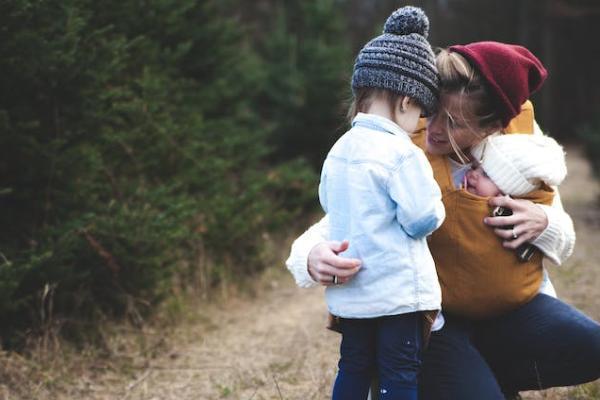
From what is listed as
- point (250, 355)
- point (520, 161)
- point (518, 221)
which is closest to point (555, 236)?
point (518, 221)

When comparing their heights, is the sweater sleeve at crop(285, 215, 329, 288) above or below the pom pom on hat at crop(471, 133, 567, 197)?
below

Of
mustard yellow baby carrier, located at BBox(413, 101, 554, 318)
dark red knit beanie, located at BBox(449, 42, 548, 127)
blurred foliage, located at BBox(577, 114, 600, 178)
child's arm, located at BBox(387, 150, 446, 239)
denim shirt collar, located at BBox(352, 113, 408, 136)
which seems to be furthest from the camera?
blurred foliage, located at BBox(577, 114, 600, 178)

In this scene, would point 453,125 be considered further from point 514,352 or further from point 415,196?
point 514,352

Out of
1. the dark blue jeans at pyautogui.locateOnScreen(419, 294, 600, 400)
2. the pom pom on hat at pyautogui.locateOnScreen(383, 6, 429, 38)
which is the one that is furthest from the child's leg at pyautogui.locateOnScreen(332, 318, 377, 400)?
the pom pom on hat at pyautogui.locateOnScreen(383, 6, 429, 38)

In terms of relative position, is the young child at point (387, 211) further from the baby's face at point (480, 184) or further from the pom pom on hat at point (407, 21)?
the baby's face at point (480, 184)

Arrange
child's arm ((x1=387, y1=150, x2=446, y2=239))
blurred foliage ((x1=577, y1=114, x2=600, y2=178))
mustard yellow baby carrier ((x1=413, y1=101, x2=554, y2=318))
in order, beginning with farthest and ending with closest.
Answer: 1. blurred foliage ((x1=577, y1=114, x2=600, y2=178))
2. mustard yellow baby carrier ((x1=413, y1=101, x2=554, y2=318))
3. child's arm ((x1=387, y1=150, x2=446, y2=239))

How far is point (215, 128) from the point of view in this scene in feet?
18.6

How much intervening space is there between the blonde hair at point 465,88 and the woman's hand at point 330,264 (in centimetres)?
58

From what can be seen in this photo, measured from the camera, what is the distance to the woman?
232cm

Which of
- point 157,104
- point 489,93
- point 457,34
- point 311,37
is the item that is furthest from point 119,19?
point 457,34

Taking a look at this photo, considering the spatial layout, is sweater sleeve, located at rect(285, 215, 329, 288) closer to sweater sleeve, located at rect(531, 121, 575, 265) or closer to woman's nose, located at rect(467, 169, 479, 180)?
woman's nose, located at rect(467, 169, 479, 180)

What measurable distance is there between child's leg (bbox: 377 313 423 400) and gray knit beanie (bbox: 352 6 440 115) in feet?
2.35

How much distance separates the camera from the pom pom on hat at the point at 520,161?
2.37 m

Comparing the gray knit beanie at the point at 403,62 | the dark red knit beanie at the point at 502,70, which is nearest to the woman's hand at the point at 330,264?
the gray knit beanie at the point at 403,62
